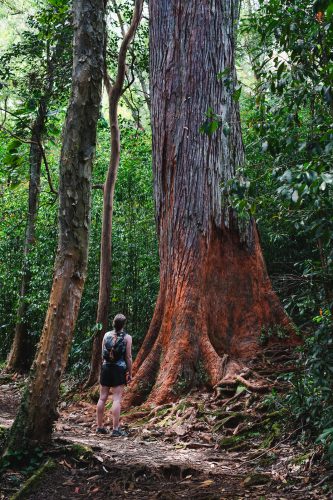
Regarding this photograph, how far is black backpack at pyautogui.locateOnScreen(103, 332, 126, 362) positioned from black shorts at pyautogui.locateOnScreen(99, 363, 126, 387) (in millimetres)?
116

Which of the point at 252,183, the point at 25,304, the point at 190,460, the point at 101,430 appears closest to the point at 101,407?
the point at 101,430

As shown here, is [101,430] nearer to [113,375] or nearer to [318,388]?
[113,375]

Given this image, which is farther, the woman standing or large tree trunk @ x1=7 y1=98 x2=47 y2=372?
large tree trunk @ x1=7 y1=98 x2=47 y2=372

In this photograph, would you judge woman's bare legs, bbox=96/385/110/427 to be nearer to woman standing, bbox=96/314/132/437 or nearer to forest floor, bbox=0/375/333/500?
→ woman standing, bbox=96/314/132/437

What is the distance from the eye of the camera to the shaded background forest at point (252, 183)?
447 cm

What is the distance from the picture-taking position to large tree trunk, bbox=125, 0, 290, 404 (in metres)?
8.02

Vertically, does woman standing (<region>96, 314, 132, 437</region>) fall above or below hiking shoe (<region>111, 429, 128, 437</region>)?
above

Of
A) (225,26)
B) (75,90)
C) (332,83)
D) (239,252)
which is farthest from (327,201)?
(225,26)

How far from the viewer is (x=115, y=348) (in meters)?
7.52

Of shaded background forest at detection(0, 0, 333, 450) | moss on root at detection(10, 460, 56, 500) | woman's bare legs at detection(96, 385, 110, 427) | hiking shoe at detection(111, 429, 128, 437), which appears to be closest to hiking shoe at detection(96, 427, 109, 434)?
woman's bare legs at detection(96, 385, 110, 427)

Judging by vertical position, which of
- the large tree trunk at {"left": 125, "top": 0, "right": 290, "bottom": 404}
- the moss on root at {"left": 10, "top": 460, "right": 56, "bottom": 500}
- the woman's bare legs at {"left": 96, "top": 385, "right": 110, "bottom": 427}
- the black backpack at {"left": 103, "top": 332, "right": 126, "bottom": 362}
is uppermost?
the large tree trunk at {"left": 125, "top": 0, "right": 290, "bottom": 404}

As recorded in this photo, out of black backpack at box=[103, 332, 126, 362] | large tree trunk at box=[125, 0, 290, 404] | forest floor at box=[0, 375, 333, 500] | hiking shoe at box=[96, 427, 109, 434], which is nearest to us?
forest floor at box=[0, 375, 333, 500]

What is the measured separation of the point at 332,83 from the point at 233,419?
14.2ft

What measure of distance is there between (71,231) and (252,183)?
200 centimetres
